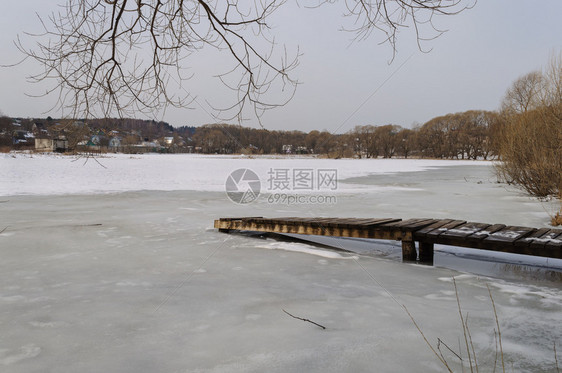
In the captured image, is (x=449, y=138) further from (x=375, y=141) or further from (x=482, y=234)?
(x=482, y=234)

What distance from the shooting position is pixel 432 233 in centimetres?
438

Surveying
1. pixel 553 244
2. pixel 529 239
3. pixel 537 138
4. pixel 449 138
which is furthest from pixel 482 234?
pixel 449 138

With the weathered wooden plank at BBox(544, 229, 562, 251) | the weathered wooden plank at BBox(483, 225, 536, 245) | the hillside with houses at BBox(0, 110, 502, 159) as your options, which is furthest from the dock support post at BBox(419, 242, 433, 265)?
the hillside with houses at BBox(0, 110, 502, 159)

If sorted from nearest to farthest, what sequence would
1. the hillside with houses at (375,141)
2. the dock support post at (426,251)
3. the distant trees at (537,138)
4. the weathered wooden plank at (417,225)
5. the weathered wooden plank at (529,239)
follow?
the weathered wooden plank at (529,239) → the weathered wooden plank at (417,225) → the dock support post at (426,251) → the distant trees at (537,138) → the hillside with houses at (375,141)

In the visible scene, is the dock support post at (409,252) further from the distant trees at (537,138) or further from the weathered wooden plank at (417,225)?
the distant trees at (537,138)

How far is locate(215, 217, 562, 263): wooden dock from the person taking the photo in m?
3.84

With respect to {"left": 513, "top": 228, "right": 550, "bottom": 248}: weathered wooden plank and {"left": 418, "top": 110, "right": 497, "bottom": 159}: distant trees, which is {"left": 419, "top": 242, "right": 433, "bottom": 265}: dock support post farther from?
{"left": 418, "top": 110, "right": 497, "bottom": 159}: distant trees

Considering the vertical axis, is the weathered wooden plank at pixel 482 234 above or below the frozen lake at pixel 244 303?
above

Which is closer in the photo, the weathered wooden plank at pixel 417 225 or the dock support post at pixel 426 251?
the weathered wooden plank at pixel 417 225

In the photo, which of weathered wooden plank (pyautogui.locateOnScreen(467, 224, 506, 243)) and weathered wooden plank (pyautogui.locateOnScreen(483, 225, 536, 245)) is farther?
weathered wooden plank (pyautogui.locateOnScreen(467, 224, 506, 243))

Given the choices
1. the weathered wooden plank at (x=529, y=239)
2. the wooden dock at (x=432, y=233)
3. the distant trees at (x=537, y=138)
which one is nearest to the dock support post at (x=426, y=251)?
the wooden dock at (x=432, y=233)

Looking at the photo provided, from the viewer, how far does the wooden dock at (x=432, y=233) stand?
151 inches

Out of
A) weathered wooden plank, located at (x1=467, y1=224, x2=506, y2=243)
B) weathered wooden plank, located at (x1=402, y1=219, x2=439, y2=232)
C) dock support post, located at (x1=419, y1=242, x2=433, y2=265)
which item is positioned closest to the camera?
weathered wooden plank, located at (x1=467, y1=224, x2=506, y2=243)

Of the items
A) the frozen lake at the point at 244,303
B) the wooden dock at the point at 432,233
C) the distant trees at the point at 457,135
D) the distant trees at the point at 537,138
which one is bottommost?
the frozen lake at the point at 244,303
